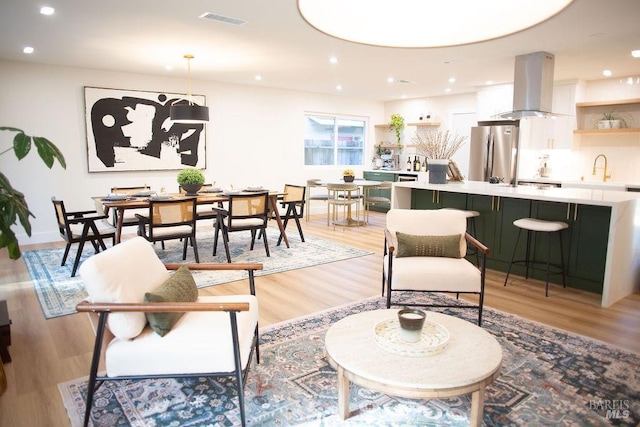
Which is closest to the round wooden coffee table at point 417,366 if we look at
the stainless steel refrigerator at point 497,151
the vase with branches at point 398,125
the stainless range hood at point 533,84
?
the stainless range hood at point 533,84

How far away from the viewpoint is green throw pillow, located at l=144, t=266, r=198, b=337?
6.48ft

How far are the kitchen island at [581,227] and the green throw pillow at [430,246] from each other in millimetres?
1204

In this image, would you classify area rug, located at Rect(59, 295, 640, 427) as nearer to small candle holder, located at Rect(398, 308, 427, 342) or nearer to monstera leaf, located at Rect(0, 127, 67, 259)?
small candle holder, located at Rect(398, 308, 427, 342)

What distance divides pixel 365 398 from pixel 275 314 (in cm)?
129

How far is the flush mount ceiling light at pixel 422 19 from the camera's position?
153 inches

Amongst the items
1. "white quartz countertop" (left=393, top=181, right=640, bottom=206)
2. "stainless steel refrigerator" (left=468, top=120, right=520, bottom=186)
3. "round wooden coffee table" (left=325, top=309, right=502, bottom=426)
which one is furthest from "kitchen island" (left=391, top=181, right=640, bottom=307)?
"stainless steel refrigerator" (left=468, top=120, right=520, bottom=186)

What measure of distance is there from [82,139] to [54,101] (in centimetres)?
59

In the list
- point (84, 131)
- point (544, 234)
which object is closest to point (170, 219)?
point (84, 131)

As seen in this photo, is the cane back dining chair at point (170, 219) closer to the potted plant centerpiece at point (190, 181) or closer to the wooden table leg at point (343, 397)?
the potted plant centerpiece at point (190, 181)

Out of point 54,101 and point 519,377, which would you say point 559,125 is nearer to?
point 519,377

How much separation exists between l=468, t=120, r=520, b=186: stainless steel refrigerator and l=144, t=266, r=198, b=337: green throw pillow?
18.8 feet

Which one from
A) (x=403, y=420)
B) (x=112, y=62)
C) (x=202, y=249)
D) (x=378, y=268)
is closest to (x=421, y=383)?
(x=403, y=420)

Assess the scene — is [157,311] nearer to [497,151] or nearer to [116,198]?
[116,198]

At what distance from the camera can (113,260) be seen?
6.66 feet
